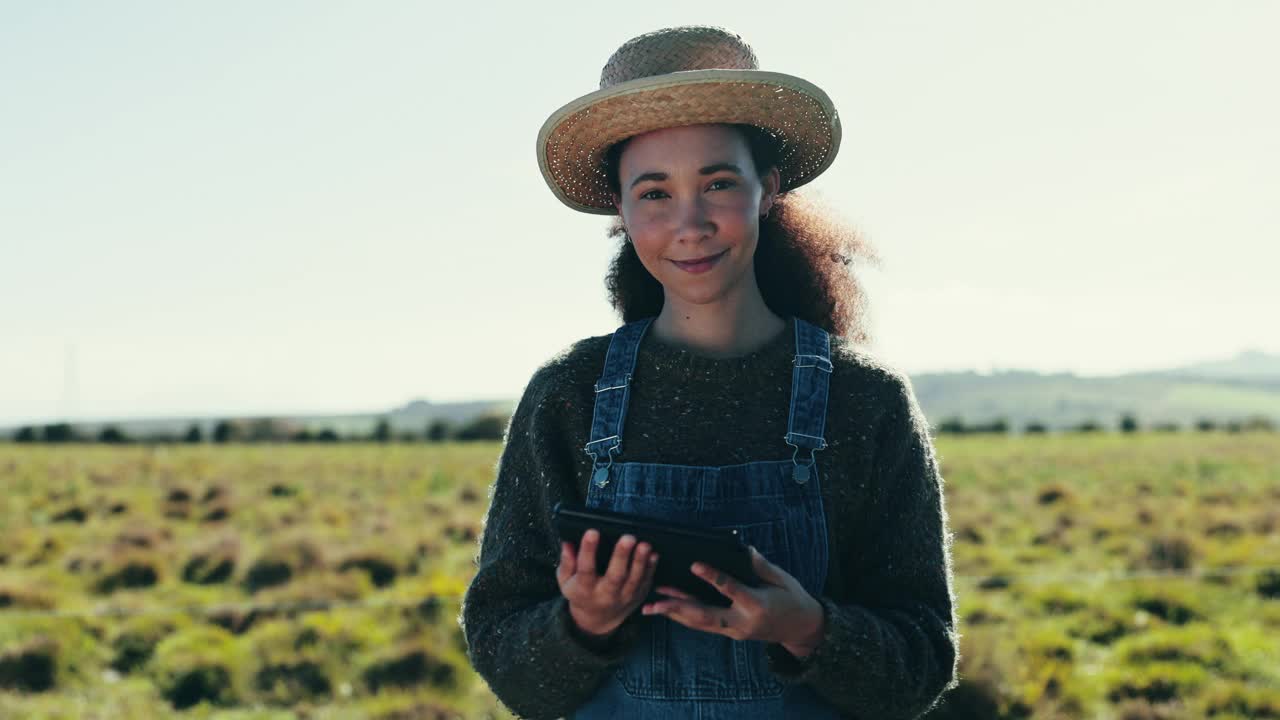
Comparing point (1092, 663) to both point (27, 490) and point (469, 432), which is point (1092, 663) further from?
point (469, 432)

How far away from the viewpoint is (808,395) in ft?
7.37

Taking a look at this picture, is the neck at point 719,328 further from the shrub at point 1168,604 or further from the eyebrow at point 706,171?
the shrub at point 1168,604

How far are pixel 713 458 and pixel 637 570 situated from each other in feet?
1.52

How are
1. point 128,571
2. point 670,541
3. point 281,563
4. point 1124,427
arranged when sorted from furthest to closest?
point 1124,427 < point 281,563 < point 128,571 < point 670,541

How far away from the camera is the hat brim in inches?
89.0

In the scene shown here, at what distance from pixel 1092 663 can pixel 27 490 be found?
67.7 feet

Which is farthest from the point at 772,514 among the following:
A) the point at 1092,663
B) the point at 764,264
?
the point at 1092,663

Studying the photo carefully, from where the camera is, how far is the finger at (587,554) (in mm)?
1781

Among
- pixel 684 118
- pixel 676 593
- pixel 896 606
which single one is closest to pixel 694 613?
pixel 676 593

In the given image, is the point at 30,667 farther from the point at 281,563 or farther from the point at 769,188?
the point at 769,188

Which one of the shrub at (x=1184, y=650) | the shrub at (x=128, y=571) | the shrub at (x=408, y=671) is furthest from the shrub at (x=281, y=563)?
the shrub at (x=1184, y=650)

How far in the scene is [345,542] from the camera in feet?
48.6

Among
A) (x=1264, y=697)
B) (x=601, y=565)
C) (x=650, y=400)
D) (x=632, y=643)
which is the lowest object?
(x=1264, y=697)

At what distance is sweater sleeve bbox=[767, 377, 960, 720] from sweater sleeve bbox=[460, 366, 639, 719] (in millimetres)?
355
